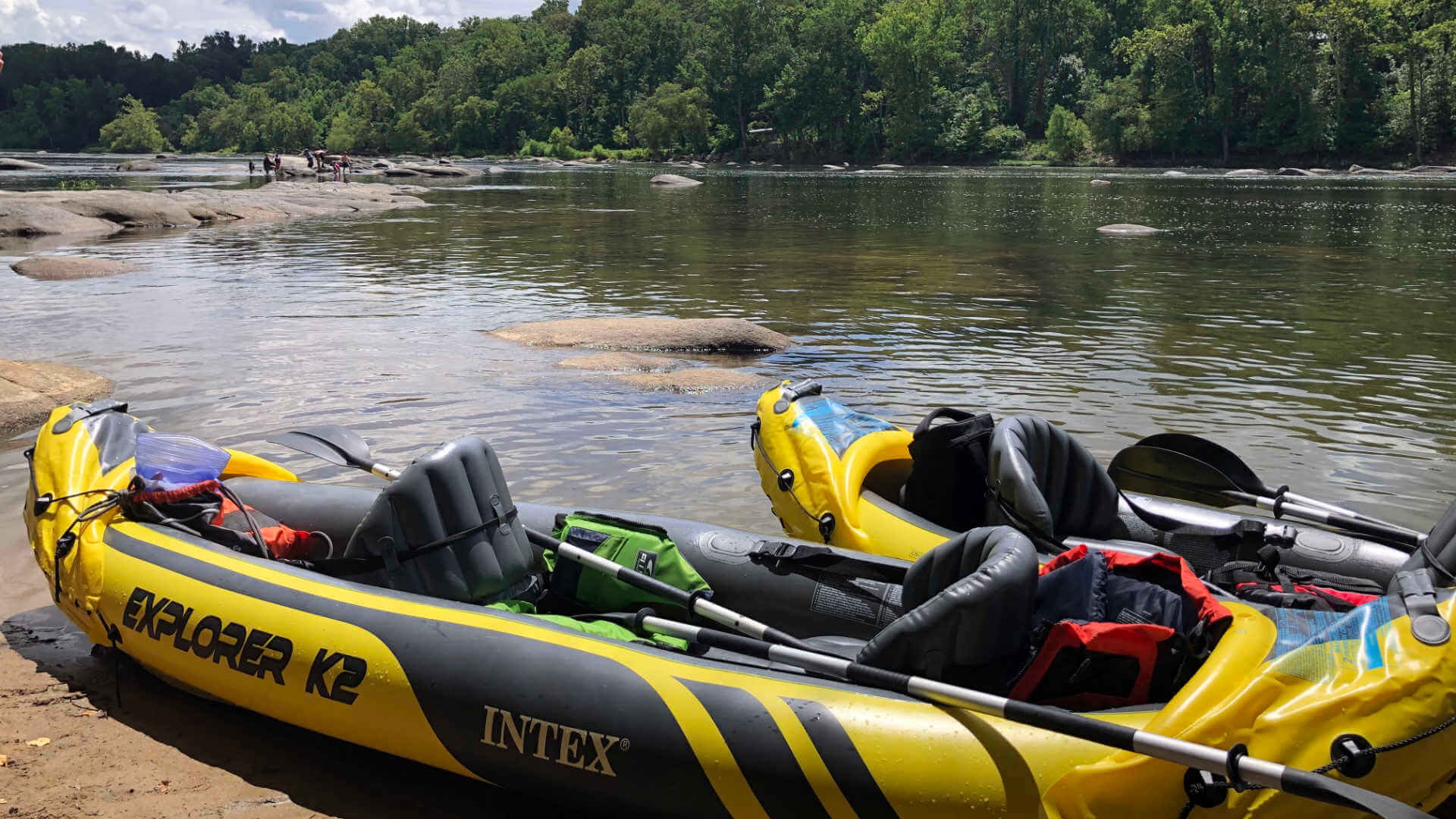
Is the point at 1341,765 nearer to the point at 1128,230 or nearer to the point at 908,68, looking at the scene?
the point at 1128,230

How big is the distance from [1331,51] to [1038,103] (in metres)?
26.2

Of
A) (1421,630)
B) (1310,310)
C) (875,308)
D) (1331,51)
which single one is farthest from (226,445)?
(1331,51)

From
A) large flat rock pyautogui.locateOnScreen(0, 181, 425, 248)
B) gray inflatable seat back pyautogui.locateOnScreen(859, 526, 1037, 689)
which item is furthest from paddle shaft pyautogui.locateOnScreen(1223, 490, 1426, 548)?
large flat rock pyautogui.locateOnScreen(0, 181, 425, 248)

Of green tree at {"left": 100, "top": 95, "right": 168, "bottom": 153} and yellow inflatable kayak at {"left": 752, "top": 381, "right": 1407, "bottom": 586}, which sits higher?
green tree at {"left": 100, "top": 95, "right": 168, "bottom": 153}

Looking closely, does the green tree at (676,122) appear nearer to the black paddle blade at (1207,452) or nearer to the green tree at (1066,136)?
the green tree at (1066,136)

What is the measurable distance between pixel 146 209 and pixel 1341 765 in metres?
27.6

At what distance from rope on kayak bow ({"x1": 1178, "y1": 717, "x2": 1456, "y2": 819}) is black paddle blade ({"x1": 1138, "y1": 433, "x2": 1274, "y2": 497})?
2759 mm

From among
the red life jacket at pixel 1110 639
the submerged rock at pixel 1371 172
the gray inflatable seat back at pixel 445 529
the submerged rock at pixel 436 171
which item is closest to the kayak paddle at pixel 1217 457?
the red life jacket at pixel 1110 639

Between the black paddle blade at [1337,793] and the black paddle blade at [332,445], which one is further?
the black paddle blade at [332,445]

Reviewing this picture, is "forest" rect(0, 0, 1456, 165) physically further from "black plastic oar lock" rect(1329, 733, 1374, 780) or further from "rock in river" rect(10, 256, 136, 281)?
"black plastic oar lock" rect(1329, 733, 1374, 780)

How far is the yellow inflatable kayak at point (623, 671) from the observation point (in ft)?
9.59

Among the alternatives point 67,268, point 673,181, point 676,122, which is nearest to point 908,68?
point 676,122

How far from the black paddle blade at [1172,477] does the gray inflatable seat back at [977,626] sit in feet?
8.11

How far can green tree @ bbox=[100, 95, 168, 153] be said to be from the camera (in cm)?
11912
